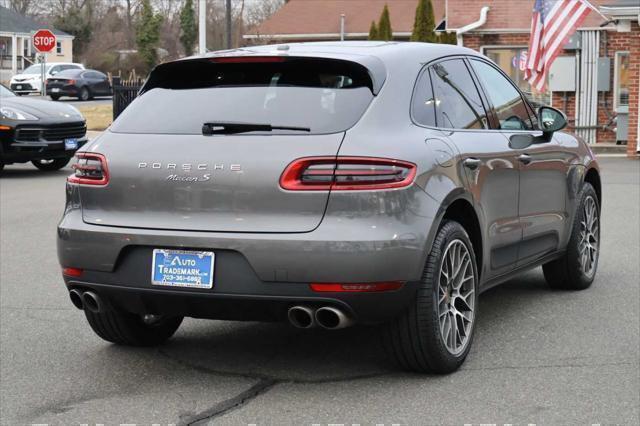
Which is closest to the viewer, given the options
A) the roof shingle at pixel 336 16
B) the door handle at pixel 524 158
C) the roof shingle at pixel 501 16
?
the door handle at pixel 524 158

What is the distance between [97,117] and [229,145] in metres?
32.2

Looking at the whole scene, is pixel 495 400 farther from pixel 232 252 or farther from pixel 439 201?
pixel 232 252

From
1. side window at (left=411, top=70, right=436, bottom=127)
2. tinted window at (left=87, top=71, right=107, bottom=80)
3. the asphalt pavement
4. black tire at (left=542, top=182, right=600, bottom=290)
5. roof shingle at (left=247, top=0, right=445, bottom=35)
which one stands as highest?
roof shingle at (left=247, top=0, right=445, bottom=35)

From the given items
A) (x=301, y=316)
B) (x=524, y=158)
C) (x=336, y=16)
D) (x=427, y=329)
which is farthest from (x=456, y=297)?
(x=336, y=16)

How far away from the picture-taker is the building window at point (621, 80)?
2531cm

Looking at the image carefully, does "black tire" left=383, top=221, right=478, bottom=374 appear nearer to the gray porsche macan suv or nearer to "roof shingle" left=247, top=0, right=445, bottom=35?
the gray porsche macan suv

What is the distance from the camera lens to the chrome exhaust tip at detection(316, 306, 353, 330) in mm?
4930

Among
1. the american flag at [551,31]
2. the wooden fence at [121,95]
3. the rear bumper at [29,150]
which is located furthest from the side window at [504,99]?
the wooden fence at [121,95]

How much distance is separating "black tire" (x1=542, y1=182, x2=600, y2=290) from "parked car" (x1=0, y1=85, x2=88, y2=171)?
1113 cm

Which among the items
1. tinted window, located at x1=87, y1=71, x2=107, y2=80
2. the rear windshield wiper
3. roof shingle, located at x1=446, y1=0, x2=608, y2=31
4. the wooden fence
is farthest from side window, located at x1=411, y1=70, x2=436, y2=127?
tinted window, located at x1=87, y1=71, x2=107, y2=80

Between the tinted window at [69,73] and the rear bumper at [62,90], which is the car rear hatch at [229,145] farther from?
the tinted window at [69,73]

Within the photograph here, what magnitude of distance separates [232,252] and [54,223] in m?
7.47

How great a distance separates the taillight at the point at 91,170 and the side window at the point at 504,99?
2.35 meters

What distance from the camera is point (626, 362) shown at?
18.6 feet
